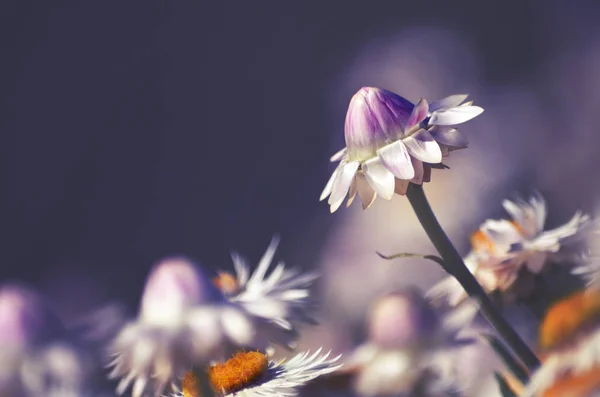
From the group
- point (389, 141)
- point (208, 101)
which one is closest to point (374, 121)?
point (389, 141)

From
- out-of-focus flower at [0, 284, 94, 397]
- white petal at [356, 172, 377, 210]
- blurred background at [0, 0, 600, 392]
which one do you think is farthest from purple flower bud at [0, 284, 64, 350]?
blurred background at [0, 0, 600, 392]

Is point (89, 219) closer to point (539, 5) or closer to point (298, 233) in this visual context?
point (298, 233)

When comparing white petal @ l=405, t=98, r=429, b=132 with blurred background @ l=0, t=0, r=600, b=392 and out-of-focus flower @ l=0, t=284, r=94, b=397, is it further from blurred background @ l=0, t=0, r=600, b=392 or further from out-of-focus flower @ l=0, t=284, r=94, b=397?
blurred background @ l=0, t=0, r=600, b=392

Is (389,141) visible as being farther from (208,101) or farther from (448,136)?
(208,101)

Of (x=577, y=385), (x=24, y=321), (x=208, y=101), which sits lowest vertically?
(x=577, y=385)

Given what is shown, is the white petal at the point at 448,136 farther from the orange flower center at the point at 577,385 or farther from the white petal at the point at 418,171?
the orange flower center at the point at 577,385
